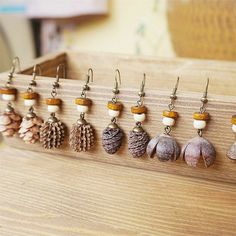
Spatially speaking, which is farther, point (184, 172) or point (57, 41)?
point (57, 41)

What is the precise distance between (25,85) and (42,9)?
64 centimetres

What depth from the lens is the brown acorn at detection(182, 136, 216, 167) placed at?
0.42 metres

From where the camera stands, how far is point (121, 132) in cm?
47

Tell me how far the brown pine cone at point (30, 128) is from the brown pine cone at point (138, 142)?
0.43 feet

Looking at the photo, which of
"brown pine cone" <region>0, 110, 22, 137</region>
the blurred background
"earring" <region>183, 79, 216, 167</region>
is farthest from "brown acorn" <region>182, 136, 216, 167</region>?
the blurred background

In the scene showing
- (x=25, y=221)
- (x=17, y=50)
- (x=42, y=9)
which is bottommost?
(x=25, y=221)

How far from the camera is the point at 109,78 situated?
0.61 metres

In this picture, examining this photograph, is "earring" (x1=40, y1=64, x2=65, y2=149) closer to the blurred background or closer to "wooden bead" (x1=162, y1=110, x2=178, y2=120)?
"wooden bead" (x1=162, y1=110, x2=178, y2=120)

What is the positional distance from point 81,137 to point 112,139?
0.14 ft

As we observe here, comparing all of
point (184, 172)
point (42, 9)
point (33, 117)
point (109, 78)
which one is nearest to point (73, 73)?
point (109, 78)

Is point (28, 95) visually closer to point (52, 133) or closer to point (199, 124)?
point (52, 133)

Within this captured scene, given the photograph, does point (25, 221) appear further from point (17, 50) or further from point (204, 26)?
point (17, 50)

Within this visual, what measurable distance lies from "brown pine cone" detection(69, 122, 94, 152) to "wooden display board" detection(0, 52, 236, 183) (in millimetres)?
11

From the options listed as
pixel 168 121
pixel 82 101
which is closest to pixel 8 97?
pixel 82 101
